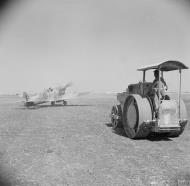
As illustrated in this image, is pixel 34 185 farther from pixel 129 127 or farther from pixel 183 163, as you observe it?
pixel 129 127

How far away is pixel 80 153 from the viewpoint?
818 centimetres

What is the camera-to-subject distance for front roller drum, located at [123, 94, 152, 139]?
976cm

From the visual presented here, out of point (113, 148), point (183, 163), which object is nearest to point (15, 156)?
point (113, 148)

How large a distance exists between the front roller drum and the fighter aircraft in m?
19.0

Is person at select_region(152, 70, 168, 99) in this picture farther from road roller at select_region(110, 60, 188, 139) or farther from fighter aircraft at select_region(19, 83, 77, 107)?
fighter aircraft at select_region(19, 83, 77, 107)

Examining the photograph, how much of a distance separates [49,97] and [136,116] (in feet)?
66.8

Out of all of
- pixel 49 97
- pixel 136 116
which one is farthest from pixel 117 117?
pixel 49 97

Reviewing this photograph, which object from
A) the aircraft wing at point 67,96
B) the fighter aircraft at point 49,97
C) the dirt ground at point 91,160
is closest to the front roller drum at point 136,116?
the dirt ground at point 91,160

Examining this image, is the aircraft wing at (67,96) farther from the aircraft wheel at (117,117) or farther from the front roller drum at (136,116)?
the front roller drum at (136,116)

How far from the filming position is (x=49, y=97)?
2991 cm

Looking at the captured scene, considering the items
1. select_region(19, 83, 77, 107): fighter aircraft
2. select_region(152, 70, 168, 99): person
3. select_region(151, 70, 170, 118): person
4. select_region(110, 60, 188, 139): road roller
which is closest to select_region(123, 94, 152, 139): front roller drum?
select_region(110, 60, 188, 139): road roller

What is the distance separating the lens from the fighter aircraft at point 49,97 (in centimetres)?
2980

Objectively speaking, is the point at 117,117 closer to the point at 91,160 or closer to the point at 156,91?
the point at 156,91

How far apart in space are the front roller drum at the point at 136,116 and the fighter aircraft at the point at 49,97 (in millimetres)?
19045
